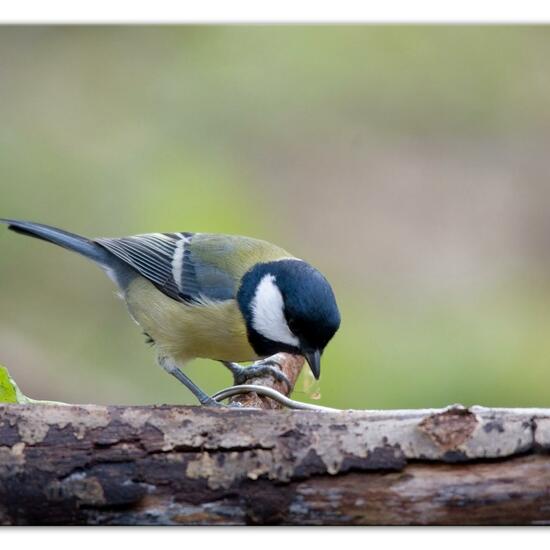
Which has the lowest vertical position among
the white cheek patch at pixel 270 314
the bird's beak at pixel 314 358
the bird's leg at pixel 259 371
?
the bird's leg at pixel 259 371

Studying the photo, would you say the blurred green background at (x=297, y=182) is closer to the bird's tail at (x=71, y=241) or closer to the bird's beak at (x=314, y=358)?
the bird's tail at (x=71, y=241)

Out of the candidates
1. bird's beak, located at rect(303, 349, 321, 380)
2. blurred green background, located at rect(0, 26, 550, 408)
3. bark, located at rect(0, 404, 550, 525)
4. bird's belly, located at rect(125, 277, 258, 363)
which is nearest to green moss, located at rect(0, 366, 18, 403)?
bark, located at rect(0, 404, 550, 525)

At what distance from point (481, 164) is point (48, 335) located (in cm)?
147

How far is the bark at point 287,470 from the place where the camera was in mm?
1348

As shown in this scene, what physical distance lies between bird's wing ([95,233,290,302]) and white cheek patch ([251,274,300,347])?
3.1 inches

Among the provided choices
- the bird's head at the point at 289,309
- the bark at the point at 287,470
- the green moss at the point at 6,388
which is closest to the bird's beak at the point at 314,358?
→ the bird's head at the point at 289,309

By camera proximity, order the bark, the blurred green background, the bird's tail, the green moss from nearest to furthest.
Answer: the bark
the green moss
the bird's tail
the blurred green background

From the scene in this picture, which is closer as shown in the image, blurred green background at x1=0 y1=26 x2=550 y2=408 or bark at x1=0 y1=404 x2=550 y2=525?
bark at x1=0 y1=404 x2=550 y2=525

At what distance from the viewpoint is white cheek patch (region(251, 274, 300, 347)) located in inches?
72.2

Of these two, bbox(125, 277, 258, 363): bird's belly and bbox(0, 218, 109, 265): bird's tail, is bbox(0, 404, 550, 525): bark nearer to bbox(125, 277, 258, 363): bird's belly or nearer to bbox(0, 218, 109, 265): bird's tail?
bbox(125, 277, 258, 363): bird's belly

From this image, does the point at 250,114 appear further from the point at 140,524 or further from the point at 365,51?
the point at 140,524

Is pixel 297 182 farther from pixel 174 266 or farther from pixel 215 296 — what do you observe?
pixel 215 296

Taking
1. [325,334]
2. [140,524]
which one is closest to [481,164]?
[325,334]

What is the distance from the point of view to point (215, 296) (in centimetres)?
197
